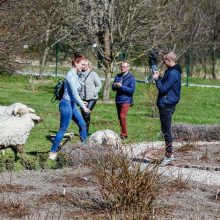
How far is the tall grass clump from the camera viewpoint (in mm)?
7379

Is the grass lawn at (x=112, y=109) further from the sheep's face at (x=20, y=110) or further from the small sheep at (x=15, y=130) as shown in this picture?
the small sheep at (x=15, y=130)

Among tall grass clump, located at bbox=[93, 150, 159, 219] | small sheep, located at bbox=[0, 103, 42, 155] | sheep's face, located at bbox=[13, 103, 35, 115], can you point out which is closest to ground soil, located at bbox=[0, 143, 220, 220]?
tall grass clump, located at bbox=[93, 150, 159, 219]

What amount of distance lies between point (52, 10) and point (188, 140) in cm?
1496

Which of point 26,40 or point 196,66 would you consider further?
point 196,66

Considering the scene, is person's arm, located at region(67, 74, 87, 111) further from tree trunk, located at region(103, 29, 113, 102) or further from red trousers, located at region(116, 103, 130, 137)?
tree trunk, located at region(103, 29, 113, 102)

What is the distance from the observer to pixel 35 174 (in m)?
10.0

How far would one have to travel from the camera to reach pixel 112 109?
23969mm

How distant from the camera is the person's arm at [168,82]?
1130 cm

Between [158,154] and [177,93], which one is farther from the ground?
[177,93]

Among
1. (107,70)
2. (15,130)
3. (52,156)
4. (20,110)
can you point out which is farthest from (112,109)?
(15,130)

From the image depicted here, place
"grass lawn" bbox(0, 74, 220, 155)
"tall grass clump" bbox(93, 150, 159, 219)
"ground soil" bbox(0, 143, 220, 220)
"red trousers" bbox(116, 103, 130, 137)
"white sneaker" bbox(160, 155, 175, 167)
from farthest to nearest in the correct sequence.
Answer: "grass lawn" bbox(0, 74, 220, 155)
"red trousers" bbox(116, 103, 130, 137)
"white sneaker" bbox(160, 155, 175, 167)
"ground soil" bbox(0, 143, 220, 220)
"tall grass clump" bbox(93, 150, 159, 219)

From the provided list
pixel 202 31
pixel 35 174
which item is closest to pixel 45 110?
pixel 35 174

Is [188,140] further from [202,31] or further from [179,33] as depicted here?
[202,31]

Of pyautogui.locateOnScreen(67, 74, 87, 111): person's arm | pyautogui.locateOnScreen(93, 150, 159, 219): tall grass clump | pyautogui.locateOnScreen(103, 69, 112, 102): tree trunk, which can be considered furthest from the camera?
pyautogui.locateOnScreen(103, 69, 112, 102): tree trunk
